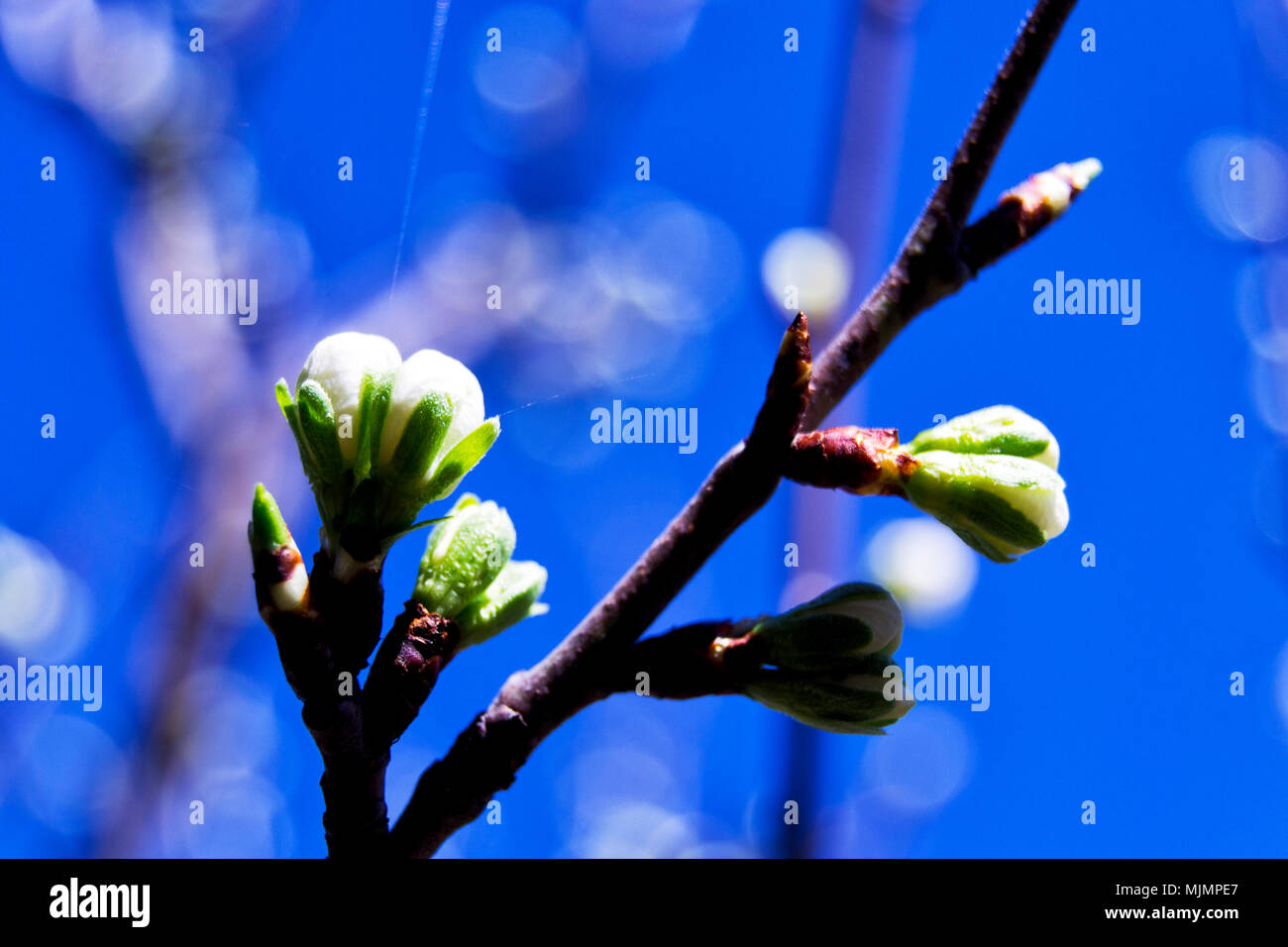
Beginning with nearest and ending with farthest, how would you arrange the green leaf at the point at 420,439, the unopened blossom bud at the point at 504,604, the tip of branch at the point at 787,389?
the tip of branch at the point at 787,389 → the green leaf at the point at 420,439 → the unopened blossom bud at the point at 504,604

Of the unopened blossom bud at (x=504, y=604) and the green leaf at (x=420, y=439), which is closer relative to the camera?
the green leaf at (x=420, y=439)

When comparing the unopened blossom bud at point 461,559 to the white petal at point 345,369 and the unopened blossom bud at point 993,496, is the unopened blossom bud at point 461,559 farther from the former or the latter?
the unopened blossom bud at point 993,496

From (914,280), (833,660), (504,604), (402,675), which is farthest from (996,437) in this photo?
(402,675)

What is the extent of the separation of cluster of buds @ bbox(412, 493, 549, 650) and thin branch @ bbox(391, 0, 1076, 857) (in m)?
0.08

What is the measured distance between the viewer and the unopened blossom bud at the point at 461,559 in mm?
979

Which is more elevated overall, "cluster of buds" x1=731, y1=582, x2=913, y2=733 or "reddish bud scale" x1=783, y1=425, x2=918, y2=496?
"reddish bud scale" x1=783, y1=425, x2=918, y2=496

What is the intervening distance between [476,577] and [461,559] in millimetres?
23

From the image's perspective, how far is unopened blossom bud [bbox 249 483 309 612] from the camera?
2.74 feet

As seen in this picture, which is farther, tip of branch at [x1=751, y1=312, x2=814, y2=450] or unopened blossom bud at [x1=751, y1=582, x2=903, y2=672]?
unopened blossom bud at [x1=751, y1=582, x2=903, y2=672]

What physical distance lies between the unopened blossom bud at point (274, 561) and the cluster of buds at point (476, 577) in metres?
0.15

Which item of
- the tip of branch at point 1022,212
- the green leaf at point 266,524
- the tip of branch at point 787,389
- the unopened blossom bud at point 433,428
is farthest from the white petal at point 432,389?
the tip of branch at point 1022,212

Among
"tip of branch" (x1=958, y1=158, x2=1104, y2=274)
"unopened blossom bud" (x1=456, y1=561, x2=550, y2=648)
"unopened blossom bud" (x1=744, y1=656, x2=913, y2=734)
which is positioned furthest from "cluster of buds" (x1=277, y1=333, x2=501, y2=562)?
"tip of branch" (x1=958, y1=158, x2=1104, y2=274)

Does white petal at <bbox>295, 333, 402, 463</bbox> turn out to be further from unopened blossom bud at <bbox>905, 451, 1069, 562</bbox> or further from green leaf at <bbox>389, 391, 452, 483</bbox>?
unopened blossom bud at <bbox>905, 451, 1069, 562</bbox>
